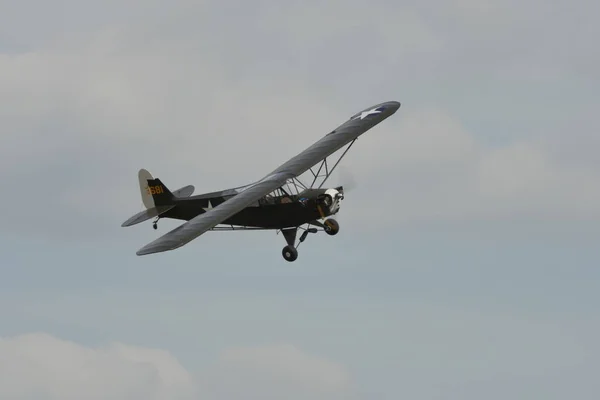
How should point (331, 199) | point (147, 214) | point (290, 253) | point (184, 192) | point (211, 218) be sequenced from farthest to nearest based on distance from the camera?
point (184, 192), point (147, 214), point (290, 253), point (331, 199), point (211, 218)

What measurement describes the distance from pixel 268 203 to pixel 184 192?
630 centimetres

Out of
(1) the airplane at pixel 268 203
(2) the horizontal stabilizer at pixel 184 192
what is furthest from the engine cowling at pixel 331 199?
(2) the horizontal stabilizer at pixel 184 192

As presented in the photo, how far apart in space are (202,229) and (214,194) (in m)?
7.68

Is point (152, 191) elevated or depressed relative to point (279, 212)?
elevated

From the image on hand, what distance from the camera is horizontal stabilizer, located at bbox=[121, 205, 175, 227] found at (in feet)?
161

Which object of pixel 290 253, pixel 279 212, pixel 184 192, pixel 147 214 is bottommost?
pixel 290 253

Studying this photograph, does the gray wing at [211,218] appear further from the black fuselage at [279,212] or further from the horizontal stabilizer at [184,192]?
the horizontal stabilizer at [184,192]

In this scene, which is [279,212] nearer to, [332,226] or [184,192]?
[332,226]

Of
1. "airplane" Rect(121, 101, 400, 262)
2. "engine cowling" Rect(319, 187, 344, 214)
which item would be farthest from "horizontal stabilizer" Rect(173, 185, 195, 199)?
"engine cowling" Rect(319, 187, 344, 214)

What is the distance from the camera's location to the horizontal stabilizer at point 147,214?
49000 mm

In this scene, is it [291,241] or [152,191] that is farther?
[152,191]

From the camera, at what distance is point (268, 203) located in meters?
45.8

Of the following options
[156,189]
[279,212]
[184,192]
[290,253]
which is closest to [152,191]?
[156,189]

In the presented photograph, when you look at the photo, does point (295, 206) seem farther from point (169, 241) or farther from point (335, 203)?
point (169, 241)
